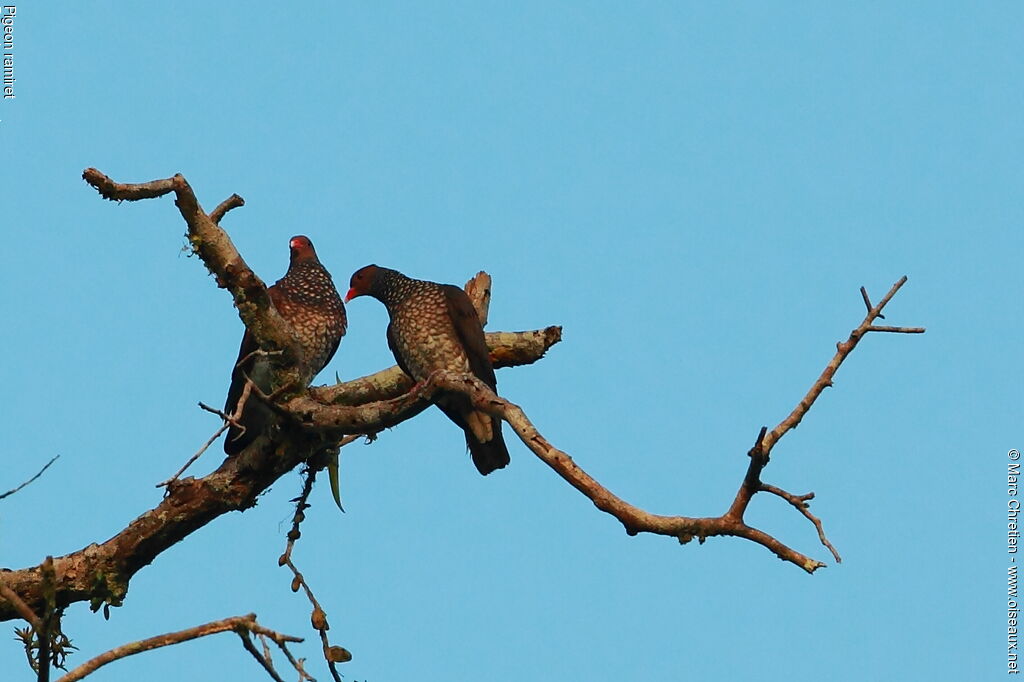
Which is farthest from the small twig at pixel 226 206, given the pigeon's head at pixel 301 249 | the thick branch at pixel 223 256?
the pigeon's head at pixel 301 249

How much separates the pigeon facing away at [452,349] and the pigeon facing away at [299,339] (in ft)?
1.02

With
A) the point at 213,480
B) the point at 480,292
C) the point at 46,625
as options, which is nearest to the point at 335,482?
the point at 213,480

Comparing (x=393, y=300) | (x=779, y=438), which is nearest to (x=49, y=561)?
(x=779, y=438)

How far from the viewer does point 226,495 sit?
530 cm

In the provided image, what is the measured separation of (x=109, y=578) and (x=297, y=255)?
181 centimetres

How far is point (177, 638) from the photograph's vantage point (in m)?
3.54

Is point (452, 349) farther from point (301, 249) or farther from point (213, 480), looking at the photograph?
point (213, 480)

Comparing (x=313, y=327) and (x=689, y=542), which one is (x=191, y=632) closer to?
(x=689, y=542)

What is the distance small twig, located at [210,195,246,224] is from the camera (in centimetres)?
516

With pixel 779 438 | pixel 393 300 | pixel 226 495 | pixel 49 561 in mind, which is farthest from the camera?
pixel 393 300

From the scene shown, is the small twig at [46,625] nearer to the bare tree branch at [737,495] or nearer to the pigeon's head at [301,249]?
the bare tree branch at [737,495]

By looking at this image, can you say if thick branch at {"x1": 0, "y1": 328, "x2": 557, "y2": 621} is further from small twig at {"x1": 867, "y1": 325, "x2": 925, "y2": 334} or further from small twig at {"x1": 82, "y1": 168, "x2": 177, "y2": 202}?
small twig at {"x1": 867, "y1": 325, "x2": 925, "y2": 334}

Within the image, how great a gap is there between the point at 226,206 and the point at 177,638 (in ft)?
7.08

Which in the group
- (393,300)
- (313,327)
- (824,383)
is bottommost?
(824,383)
